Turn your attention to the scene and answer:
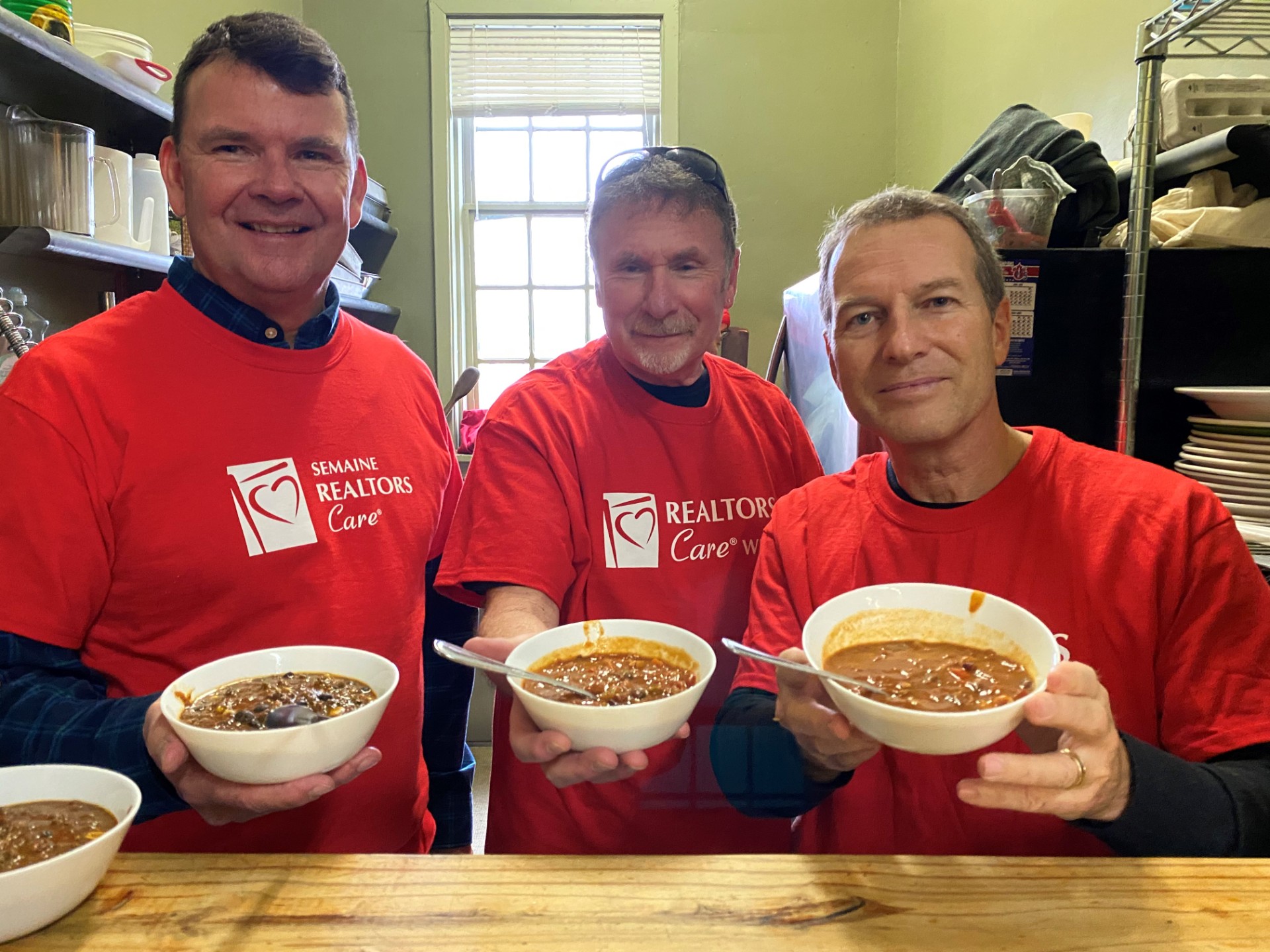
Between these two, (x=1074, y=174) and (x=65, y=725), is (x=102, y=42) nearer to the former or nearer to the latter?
(x=65, y=725)

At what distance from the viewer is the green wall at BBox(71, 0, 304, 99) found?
9.52 feet

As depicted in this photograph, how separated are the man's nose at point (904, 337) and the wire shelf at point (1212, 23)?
2.40 ft

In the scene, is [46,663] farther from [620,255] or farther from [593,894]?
[620,255]

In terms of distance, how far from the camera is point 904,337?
120 cm

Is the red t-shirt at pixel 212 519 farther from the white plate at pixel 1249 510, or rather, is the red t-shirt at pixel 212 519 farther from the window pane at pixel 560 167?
the window pane at pixel 560 167

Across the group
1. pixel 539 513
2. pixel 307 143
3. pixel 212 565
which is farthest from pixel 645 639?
pixel 307 143

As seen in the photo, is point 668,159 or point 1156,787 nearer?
point 1156,787

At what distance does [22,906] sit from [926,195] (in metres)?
1.41

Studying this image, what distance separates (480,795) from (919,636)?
3.16 ft

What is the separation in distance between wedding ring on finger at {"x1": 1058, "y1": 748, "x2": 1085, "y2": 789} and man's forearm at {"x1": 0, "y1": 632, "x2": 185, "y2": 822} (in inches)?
38.9

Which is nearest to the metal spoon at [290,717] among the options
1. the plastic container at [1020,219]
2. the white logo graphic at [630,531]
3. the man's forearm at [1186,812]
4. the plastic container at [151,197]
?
the white logo graphic at [630,531]

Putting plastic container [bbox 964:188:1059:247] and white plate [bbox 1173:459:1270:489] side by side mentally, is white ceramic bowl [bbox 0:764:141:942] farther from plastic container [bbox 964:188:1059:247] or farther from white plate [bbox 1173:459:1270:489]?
plastic container [bbox 964:188:1059:247]

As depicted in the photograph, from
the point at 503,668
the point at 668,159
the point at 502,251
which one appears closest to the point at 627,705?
the point at 503,668

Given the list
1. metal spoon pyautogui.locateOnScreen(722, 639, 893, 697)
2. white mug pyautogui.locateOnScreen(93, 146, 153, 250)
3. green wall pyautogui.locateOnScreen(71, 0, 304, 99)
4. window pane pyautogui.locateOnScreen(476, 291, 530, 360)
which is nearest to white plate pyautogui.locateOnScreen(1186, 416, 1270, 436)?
metal spoon pyautogui.locateOnScreen(722, 639, 893, 697)
